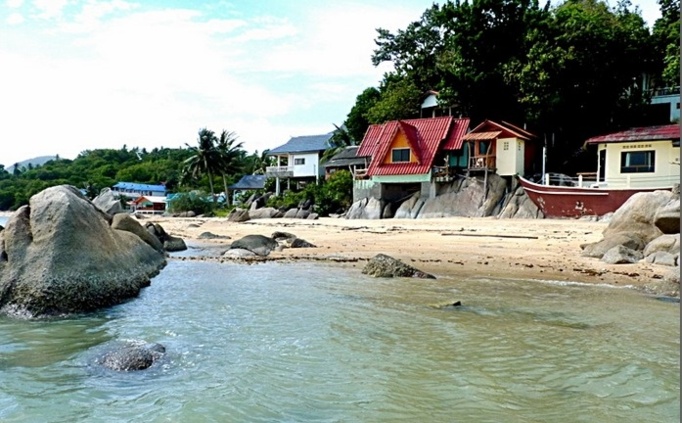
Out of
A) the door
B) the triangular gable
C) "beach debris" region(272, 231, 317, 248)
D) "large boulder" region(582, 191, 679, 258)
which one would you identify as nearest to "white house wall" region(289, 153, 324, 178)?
the triangular gable

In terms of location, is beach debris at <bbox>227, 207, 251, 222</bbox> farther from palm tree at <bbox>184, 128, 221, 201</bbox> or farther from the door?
the door

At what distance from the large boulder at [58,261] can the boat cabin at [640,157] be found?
2574 centimetres

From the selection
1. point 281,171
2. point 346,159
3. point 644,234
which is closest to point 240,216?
point 346,159

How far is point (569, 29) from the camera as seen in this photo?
30.2 metres

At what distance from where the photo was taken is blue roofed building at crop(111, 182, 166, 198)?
265 ft

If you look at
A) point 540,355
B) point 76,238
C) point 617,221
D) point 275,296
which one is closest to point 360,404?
point 540,355

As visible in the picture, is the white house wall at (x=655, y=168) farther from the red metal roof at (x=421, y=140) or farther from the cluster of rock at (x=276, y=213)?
the cluster of rock at (x=276, y=213)

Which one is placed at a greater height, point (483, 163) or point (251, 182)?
point (483, 163)

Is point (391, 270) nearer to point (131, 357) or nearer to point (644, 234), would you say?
point (131, 357)

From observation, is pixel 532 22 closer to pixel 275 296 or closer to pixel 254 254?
pixel 254 254

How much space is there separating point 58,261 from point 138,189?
79.3 m

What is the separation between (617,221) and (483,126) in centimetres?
1869

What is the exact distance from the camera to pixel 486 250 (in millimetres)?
16719

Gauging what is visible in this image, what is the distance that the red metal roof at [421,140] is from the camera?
3478cm
